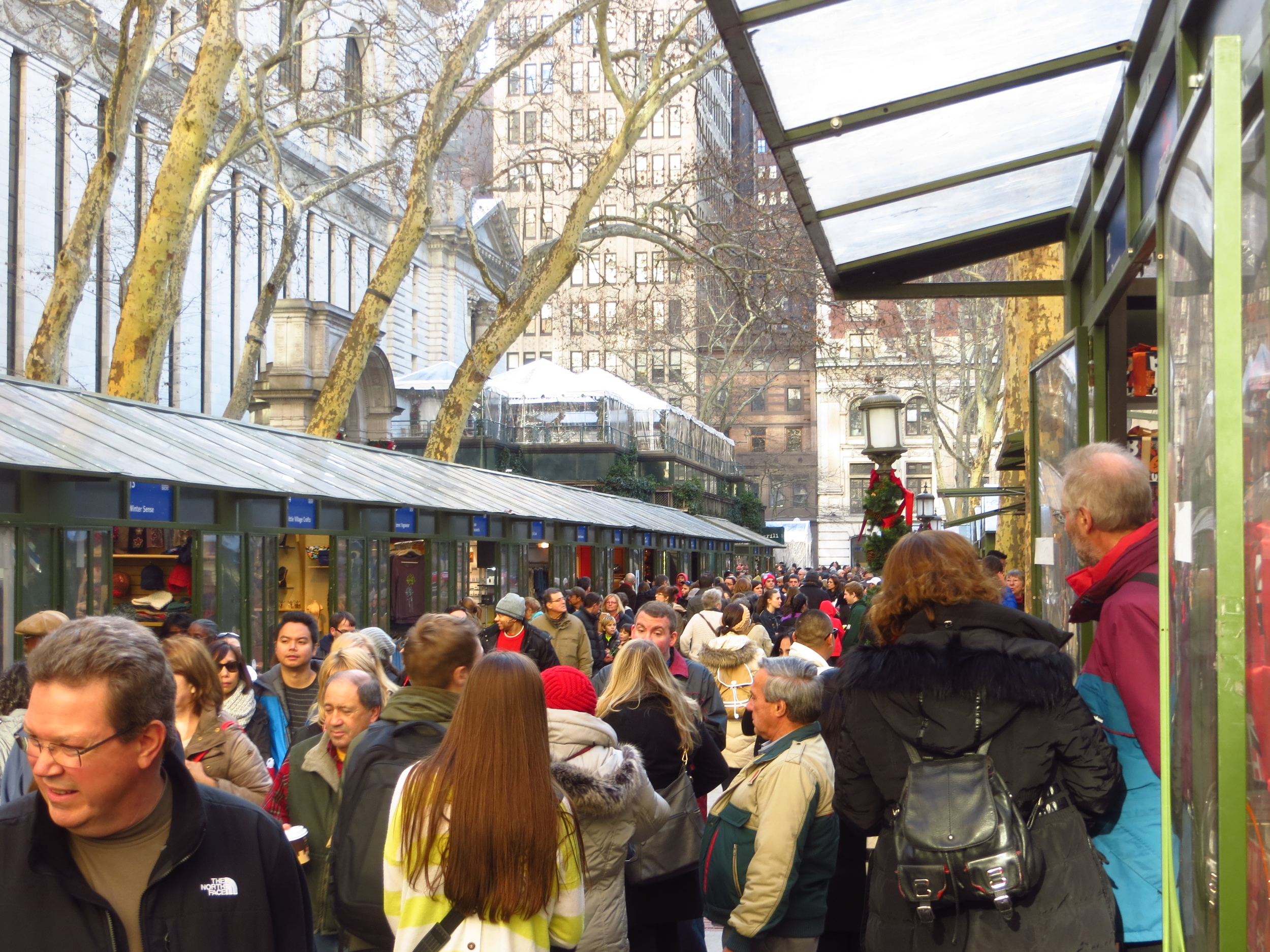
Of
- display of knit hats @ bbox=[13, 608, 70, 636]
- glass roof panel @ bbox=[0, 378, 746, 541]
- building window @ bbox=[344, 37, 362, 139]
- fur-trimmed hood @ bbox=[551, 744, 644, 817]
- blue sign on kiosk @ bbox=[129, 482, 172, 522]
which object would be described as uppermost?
building window @ bbox=[344, 37, 362, 139]

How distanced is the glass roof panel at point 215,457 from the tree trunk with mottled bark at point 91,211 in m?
2.62

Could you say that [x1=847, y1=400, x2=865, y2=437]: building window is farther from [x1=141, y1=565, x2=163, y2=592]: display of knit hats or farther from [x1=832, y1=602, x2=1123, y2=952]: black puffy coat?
[x1=832, y1=602, x2=1123, y2=952]: black puffy coat

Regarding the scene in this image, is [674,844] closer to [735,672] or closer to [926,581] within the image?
[926,581]

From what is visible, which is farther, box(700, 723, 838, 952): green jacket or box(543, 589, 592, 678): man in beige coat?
box(543, 589, 592, 678): man in beige coat

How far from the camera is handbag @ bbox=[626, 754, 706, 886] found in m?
5.55

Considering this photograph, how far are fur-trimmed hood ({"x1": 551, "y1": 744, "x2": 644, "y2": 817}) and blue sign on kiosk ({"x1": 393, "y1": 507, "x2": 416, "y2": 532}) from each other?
520 inches

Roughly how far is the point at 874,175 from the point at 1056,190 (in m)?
1.09

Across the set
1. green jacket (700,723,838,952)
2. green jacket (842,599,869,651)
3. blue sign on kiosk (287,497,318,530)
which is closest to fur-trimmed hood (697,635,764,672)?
green jacket (700,723,838,952)

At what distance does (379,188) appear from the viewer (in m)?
45.0

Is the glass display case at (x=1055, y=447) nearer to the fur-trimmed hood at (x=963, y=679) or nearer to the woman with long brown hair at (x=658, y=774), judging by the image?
the woman with long brown hair at (x=658, y=774)

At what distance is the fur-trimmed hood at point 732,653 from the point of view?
8.41 meters

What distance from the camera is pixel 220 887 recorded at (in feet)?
8.24

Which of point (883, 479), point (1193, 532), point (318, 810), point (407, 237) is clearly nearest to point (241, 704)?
point (318, 810)

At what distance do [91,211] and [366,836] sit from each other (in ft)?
50.6
